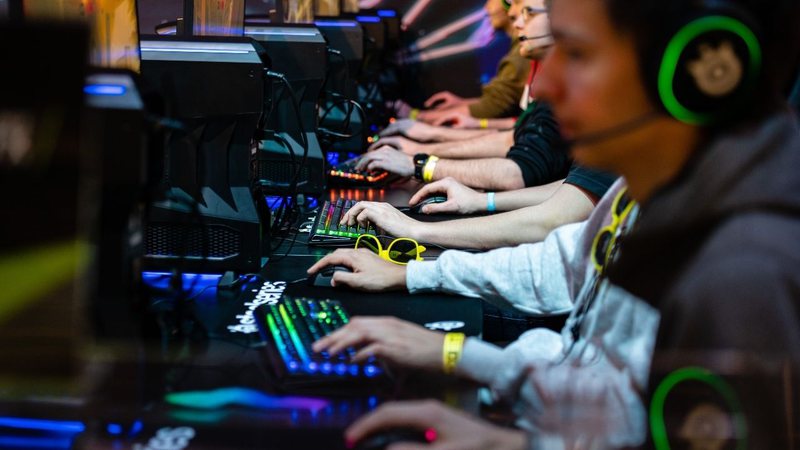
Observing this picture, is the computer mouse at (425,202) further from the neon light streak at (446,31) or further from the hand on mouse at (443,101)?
the neon light streak at (446,31)

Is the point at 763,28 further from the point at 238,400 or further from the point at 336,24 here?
the point at 336,24

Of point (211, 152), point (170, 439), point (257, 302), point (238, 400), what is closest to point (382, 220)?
point (211, 152)

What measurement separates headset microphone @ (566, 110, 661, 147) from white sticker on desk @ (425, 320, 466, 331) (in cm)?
46

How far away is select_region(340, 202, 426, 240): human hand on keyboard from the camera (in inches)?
74.8

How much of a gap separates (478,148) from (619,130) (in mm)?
2365

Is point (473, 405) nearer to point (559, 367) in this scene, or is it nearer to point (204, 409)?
point (559, 367)

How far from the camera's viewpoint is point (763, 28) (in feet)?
2.66

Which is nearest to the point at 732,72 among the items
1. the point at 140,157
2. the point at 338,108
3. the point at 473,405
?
the point at 473,405

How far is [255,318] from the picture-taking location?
1328 millimetres

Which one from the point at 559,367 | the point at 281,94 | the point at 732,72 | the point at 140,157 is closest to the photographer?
the point at 732,72

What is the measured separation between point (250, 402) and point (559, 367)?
0.35m

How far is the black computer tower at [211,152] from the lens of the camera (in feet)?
5.20

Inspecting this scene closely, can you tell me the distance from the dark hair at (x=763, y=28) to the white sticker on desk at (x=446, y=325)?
0.58 m

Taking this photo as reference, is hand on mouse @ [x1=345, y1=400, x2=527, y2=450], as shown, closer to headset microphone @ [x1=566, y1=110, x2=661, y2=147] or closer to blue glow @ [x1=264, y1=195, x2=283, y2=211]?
headset microphone @ [x1=566, y1=110, x2=661, y2=147]
